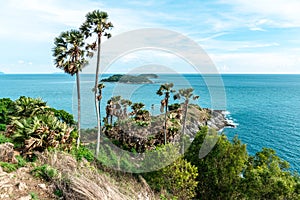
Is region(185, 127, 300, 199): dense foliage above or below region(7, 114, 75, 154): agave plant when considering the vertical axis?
below

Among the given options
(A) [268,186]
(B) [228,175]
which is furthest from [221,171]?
(A) [268,186]

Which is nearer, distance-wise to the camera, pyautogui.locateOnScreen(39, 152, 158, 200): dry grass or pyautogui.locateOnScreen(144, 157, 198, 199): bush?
pyautogui.locateOnScreen(39, 152, 158, 200): dry grass

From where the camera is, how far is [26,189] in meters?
10.5

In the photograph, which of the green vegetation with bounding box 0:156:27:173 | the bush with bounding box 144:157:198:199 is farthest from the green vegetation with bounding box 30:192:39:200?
the bush with bounding box 144:157:198:199

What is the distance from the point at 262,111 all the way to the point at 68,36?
2984 inches

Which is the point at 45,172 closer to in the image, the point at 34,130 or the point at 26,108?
the point at 34,130

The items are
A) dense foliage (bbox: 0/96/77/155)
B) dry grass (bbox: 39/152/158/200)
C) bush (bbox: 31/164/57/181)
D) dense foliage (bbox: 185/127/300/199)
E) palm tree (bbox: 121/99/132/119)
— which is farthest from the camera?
palm tree (bbox: 121/99/132/119)

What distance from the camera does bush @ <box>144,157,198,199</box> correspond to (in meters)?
16.7

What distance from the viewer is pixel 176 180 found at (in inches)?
659

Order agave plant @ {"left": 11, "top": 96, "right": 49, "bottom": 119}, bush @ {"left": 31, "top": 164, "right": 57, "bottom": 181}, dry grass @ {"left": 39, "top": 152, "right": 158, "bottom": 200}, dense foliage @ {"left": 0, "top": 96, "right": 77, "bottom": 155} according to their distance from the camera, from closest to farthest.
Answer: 1. dry grass @ {"left": 39, "top": 152, "right": 158, "bottom": 200}
2. bush @ {"left": 31, "top": 164, "right": 57, "bottom": 181}
3. dense foliage @ {"left": 0, "top": 96, "right": 77, "bottom": 155}
4. agave plant @ {"left": 11, "top": 96, "right": 49, "bottom": 119}

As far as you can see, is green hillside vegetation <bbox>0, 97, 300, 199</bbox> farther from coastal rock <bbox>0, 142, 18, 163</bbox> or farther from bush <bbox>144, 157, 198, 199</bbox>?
coastal rock <bbox>0, 142, 18, 163</bbox>

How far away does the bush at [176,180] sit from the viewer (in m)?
16.7

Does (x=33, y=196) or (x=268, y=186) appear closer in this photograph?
(x=33, y=196)

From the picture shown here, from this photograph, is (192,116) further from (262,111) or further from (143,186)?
(262,111)
